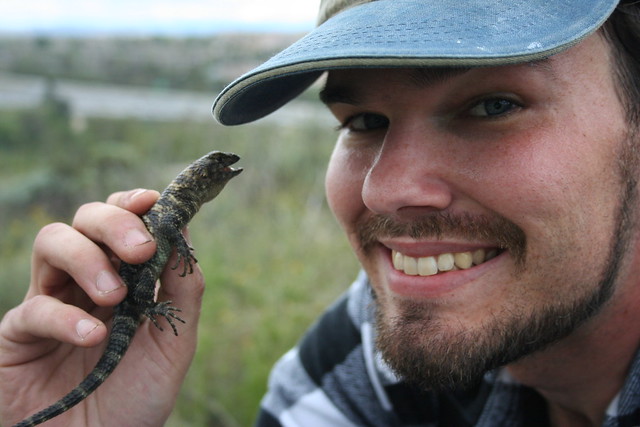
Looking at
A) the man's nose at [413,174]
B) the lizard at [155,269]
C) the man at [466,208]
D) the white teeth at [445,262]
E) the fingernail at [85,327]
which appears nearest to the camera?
the man at [466,208]

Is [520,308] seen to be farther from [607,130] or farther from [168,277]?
[168,277]

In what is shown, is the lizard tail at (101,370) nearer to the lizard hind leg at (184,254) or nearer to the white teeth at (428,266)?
the lizard hind leg at (184,254)

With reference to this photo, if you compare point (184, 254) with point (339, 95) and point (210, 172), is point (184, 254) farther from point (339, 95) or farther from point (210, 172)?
point (339, 95)

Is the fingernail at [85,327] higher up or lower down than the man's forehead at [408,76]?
lower down

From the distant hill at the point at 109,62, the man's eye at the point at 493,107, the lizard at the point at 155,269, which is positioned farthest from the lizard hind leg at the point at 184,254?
the distant hill at the point at 109,62

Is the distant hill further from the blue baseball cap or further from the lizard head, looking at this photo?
the blue baseball cap

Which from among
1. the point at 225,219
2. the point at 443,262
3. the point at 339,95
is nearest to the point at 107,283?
the point at 339,95

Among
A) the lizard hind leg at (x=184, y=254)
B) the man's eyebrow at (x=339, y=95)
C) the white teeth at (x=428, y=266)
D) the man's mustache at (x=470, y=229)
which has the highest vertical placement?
the man's eyebrow at (x=339, y=95)

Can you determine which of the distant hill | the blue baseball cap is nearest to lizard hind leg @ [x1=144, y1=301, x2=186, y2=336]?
the blue baseball cap
